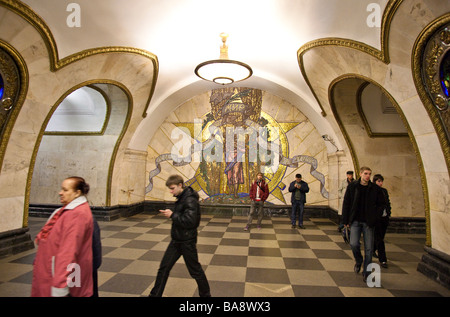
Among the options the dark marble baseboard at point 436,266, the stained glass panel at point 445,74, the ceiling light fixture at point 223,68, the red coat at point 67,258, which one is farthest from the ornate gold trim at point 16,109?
the dark marble baseboard at point 436,266

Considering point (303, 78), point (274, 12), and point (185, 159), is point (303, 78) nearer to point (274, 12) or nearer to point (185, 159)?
point (274, 12)

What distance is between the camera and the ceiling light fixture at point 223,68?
186 inches

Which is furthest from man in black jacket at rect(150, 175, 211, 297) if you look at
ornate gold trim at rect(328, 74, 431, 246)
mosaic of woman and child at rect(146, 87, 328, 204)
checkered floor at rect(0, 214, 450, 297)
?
mosaic of woman and child at rect(146, 87, 328, 204)

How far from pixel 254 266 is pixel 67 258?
280 cm

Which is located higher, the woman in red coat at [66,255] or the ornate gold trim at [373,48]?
the ornate gold trim at [373,48]

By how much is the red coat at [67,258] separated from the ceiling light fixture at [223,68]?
12.3ft

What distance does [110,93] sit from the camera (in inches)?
268

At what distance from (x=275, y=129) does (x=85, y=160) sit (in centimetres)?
573

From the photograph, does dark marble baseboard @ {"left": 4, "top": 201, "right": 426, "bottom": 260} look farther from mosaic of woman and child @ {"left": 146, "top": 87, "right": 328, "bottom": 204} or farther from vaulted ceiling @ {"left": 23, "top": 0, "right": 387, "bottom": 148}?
vaulted ceiling @ {"left": 23, "top": 0, "right": 387, "bottom": 148}

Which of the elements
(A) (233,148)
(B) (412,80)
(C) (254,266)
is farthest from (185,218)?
(A) (233,148)

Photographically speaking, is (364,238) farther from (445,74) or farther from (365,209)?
(445,74)

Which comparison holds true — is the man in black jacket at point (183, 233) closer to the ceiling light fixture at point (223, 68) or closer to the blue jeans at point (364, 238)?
the blue jeans at point (364, 238)

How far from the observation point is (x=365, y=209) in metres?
3.23
